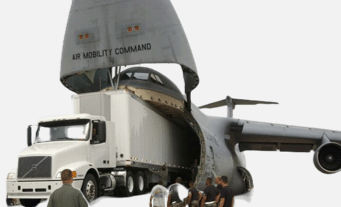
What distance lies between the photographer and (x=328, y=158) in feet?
58.7

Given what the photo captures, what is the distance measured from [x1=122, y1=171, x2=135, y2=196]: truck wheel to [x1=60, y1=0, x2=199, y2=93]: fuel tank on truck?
9.91 feet

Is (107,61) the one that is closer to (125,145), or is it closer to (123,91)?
(123,91)

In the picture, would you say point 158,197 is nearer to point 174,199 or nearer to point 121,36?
point 174,199

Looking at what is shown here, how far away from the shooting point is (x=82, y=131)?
455 inches

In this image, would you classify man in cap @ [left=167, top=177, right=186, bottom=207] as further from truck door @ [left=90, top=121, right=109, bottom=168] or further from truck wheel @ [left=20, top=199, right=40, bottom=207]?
truck wheel @ [left=20, top=199, right=40, bottom=207]

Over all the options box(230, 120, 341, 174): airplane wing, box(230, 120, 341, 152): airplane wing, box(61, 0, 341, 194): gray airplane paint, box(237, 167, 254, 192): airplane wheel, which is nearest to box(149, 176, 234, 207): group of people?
box(61, 0, 341, 194): gray airplane paint

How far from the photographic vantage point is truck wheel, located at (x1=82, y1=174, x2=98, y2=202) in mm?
10474

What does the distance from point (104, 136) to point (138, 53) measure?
3133 millimetres

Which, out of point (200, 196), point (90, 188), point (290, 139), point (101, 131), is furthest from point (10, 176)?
point (290, 139)

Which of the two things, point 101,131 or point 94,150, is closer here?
point 101,131

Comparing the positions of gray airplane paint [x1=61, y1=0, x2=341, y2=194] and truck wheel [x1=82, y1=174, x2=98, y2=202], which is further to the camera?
gray airplane paint [x1=61, y1=0, x2=341, y2=194]

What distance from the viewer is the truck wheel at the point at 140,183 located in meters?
12.7

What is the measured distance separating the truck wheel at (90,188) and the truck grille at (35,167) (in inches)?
37.0

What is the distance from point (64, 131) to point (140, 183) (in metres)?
2.98
